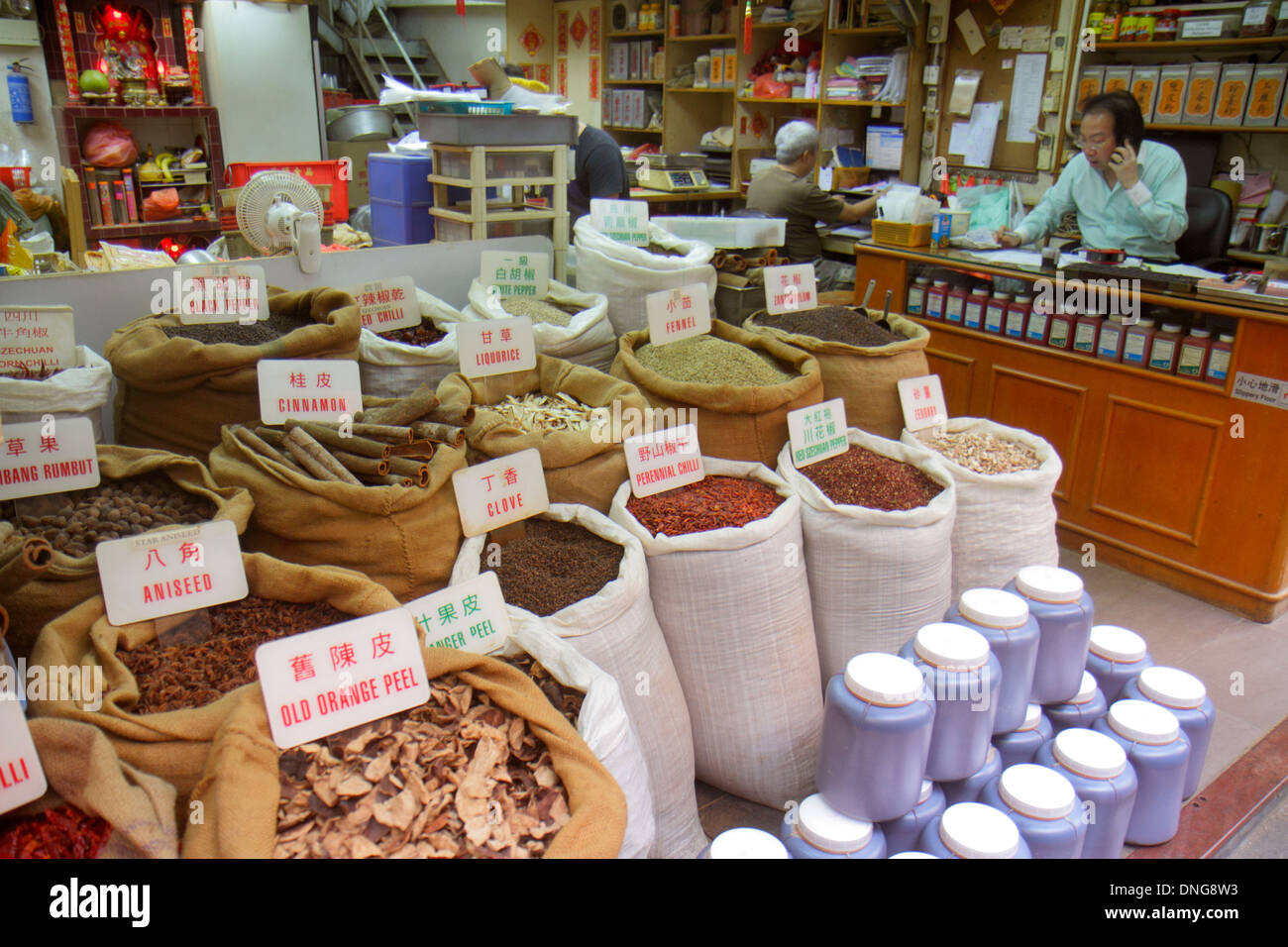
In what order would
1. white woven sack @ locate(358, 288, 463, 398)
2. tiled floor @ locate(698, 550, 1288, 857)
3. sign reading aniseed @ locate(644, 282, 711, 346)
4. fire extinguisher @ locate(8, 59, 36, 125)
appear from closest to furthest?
tiled floor @ locate(698, 550, 1288, 857)
white woven sack @ locate(358, 288, 463, 398)
sign reading aniseed @ locate(644, 282, 711, 346)
fire extinguisher @ locate(8, 59, 36, 125)

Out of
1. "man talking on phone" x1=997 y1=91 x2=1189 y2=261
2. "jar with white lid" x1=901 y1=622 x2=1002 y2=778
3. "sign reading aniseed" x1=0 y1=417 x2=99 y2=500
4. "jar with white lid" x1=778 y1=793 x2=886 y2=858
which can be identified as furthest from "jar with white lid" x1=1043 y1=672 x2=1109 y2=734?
"man talking on phone" x1=997 y1=91 x2=1189 y2=261

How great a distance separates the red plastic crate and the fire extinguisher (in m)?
0.93

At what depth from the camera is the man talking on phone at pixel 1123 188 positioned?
345cm

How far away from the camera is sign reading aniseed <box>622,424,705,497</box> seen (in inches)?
65.9

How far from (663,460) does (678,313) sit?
0.55 meters

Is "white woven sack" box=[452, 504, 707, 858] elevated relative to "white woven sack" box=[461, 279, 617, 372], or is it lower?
lower

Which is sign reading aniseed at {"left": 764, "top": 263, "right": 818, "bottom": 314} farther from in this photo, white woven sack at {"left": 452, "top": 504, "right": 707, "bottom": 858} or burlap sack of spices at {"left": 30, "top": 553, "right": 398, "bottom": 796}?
burlap sack of spices at {"left": 30, "top": 553, "right": 398, "bottom": 796}

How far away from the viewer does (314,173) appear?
16.0ft

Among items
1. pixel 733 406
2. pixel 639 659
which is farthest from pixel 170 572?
pixel 733 406

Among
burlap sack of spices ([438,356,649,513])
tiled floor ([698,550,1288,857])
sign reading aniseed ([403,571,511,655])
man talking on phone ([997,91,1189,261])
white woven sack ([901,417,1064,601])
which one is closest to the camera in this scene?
sign reading aniseed ([403,571,511,655])

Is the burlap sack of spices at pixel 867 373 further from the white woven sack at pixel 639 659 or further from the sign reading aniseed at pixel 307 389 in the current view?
the sign reading aniseed at pixel 307 389

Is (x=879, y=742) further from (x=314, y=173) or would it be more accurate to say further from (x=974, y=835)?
(x=314, y=173)

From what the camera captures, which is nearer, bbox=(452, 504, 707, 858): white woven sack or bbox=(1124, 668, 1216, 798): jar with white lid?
bbox=(452, 504, 707, 858): white woven sack
